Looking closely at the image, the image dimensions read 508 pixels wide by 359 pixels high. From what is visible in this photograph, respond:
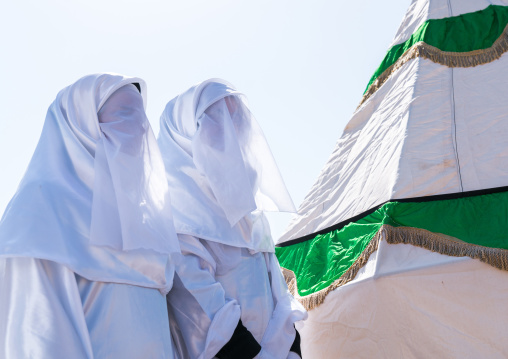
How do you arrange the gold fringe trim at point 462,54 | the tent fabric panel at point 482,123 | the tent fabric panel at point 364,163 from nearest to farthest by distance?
the tent fabric panel at point 482,123, the tent fabric panel at point 364,163, the gold fringe trim at point 462,54

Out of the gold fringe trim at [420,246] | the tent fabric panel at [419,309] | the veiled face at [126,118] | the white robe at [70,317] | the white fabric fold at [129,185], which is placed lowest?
the tent fabric panel at [419,309]

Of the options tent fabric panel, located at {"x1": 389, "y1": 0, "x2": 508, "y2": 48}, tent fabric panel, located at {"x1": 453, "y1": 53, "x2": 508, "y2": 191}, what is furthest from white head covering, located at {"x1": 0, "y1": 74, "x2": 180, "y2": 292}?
tent fabric panel, located at {"x1": 389, "y1": 0, "x2": 508, "y2": 48}

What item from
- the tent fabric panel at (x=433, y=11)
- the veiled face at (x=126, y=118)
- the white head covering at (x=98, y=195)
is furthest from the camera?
the tent fabric panel at (x=433, y=11)

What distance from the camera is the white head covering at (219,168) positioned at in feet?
8.90

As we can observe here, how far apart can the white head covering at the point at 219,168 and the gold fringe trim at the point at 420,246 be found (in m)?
0.53

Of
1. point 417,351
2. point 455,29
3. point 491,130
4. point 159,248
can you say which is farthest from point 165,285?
point 455,29

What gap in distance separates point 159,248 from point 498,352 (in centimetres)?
163

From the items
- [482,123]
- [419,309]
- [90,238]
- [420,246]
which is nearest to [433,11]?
[482,123]

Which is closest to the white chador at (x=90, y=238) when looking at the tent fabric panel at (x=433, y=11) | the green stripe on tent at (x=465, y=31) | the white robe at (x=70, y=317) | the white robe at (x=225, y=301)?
the white robe at (x=70, y=317)

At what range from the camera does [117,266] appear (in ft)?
7.29

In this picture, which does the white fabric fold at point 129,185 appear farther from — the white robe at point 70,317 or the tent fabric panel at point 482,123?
the tent fabric panel at point 482,123

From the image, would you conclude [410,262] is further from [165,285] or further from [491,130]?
[165,285]

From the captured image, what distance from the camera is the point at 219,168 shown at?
9.04ft

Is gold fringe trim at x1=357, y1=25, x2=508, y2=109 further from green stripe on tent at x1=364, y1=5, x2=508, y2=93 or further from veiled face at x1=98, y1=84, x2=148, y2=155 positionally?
veiled face at x1=98, y1=84, x2=148, y2=155
